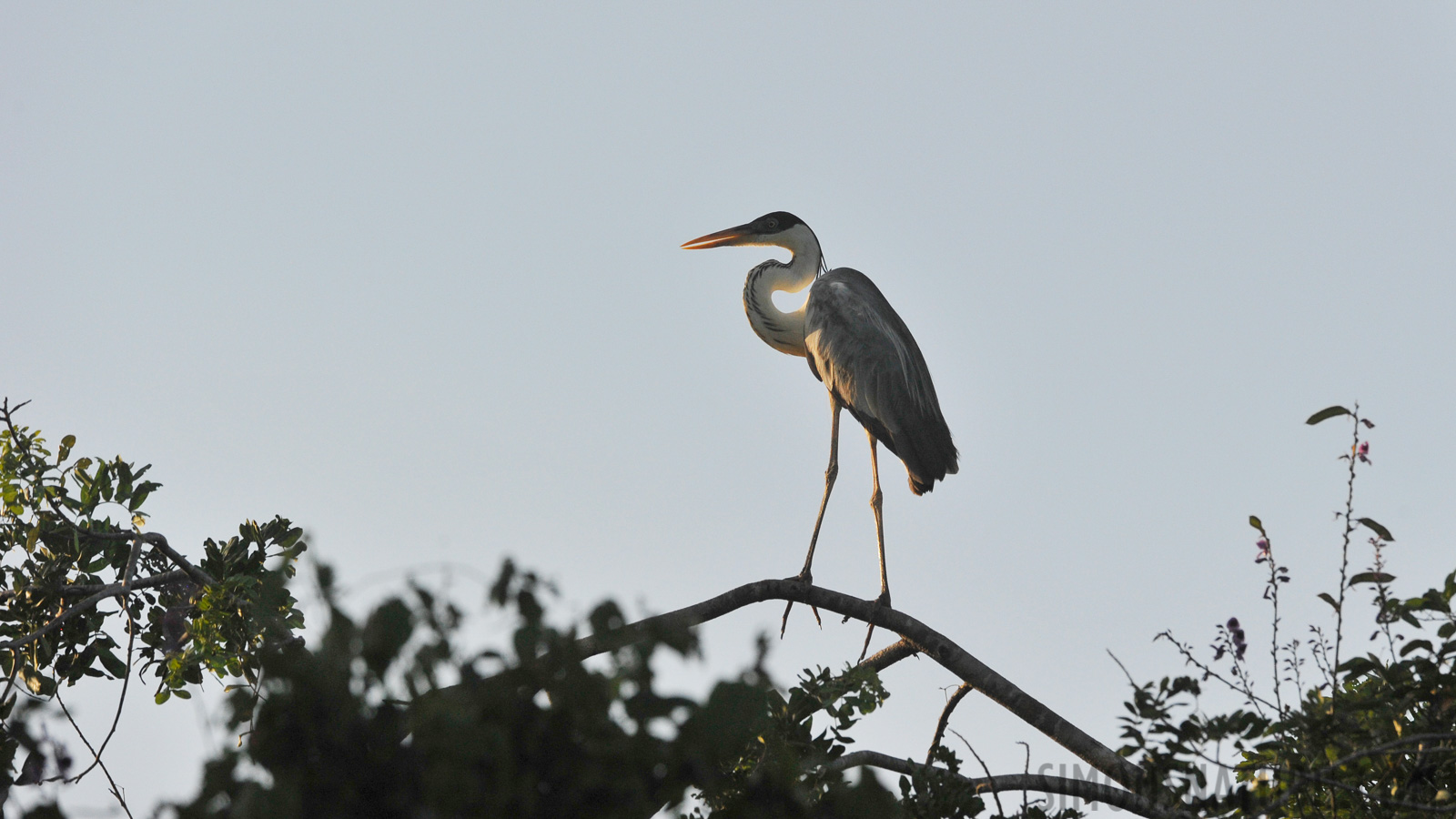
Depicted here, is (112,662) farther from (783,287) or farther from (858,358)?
(783,287)

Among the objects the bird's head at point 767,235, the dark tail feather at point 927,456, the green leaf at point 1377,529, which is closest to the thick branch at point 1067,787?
the green leaf at point 1377,529

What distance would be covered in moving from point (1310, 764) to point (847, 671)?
1.64 m

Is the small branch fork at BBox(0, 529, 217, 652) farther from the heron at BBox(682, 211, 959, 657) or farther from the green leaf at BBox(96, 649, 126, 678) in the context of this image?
the heron at BBox(682, 211, 959, 657)

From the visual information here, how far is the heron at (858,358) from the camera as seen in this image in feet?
24.5

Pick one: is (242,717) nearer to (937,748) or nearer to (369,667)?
(369,667)

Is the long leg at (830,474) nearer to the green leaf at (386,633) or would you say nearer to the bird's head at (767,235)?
the bird's head at (767,235)

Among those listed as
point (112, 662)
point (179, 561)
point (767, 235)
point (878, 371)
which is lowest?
point (112, 662)

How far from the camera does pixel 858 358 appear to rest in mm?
8078

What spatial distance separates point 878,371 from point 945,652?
132 inches

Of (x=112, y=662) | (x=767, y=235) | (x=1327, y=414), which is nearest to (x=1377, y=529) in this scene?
(x=1327, y=414)

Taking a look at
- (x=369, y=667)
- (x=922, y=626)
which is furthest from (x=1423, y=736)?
(x=922, y=626)

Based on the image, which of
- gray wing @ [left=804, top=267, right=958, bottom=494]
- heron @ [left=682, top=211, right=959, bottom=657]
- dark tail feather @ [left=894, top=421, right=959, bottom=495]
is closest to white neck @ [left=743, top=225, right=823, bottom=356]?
heron @ [left=682, top=211, right=959, bottom=657]

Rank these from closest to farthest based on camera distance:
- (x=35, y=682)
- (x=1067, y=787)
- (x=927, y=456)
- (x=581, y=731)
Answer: (x=581, y=731), (x=1067, y=787), (x=35, y=682), (x=927, y=456)

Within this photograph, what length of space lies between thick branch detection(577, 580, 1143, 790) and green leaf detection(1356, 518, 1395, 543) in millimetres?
1219
